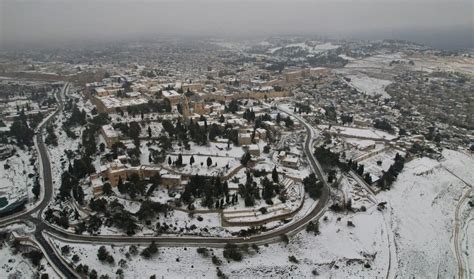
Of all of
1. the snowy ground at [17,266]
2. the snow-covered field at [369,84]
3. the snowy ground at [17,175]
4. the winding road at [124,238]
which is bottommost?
the snowy ground at [17,266]

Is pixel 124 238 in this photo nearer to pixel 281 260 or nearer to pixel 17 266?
pixel 17 266

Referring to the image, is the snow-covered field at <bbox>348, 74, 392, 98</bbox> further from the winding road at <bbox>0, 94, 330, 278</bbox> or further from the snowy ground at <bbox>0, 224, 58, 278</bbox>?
the snowy ground at <bbox>0, 224, 58, 278</bbox>

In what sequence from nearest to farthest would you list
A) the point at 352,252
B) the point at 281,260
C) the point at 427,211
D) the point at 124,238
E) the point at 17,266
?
the point at 17,266, the point at 281,260, the point at 352,252, the point at 124,238, the point at 427,211

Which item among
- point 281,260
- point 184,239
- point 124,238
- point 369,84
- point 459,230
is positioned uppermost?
point 369,84

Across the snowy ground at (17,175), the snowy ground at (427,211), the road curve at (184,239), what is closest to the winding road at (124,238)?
the road curve at (184,239)

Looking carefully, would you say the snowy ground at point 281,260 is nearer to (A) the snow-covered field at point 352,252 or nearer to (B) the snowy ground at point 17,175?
(A) the snow-covered field at point 352,252

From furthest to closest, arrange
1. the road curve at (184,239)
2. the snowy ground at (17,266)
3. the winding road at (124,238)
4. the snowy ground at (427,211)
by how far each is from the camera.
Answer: the road curve at (184,239) < the snowy ground at (427,211) < the winding road at (124,238) < the snowy ground at (17,266)

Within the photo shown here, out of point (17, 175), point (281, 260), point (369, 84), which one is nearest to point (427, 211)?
point (281, 260)

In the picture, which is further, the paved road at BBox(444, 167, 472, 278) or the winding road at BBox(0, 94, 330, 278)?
the paved road at BBox(444, 167, 472, 278)

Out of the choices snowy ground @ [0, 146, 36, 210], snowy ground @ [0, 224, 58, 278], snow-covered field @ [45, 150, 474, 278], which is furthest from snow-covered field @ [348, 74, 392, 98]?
snowy ground @ [0, 224, 58, 278]

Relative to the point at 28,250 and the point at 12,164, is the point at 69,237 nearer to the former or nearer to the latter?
the point at 28,250

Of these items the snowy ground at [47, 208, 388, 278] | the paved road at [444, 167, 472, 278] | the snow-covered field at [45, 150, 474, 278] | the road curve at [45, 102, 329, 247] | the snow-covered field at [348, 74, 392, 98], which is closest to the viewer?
the snowy ground at [47, 208, 388, 278]

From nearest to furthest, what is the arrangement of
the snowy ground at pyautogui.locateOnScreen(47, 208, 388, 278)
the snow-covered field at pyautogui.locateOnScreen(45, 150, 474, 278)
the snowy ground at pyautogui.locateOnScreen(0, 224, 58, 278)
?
the snowy ground at pyautogui.locateOnScreen(0, 224, 58, 278) < the snowy ground at pyautogui.locateOnScreen(47, 208, 388, 278) < the snow-covered field at pyautogui.locateOnScreen(45, 150, 474, 278)

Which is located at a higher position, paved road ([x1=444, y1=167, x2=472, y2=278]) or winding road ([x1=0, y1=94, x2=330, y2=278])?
winding road ([x1=0, y1=94, x2=330, y2=278])
